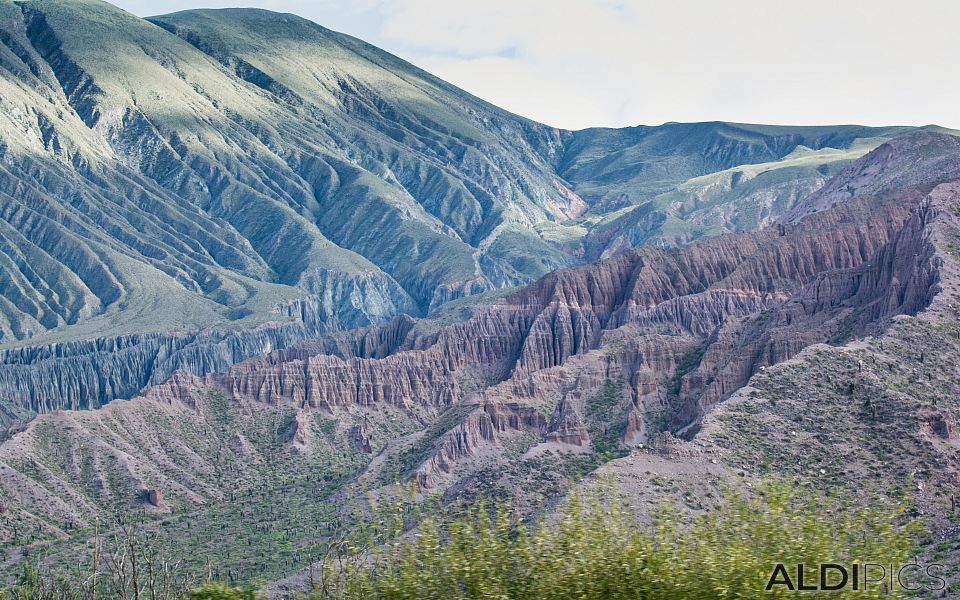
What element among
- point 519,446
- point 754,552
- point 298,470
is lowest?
point 298,470

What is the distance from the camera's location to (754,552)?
110ft

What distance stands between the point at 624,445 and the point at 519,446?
1486 centimetres

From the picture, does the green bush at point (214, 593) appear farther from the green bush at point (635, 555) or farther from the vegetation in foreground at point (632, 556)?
→ the green bush at point (635, 555)

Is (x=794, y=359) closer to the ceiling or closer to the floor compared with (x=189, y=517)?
closer to the ceiling

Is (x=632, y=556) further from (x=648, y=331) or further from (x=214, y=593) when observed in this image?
(x=648, y=331)

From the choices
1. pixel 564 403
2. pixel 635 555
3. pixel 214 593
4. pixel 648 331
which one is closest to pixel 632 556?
pixel 635 555

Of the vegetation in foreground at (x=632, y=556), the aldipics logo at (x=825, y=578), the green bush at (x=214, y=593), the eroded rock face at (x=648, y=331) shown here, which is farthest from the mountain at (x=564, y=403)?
the aldipics logo at (x=825, y=578)

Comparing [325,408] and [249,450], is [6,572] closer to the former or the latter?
[249,450]

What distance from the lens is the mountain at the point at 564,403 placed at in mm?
91000

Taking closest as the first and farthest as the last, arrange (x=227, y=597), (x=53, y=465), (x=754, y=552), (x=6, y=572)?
(x=754, y=552) < (x=227, y=597) < (x=6, y=572) < (x=53, y=465)

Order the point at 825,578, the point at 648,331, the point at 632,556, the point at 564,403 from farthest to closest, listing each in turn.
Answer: the point at 648,331
the point at 564,403
the point at 632,556
the point at 825,578

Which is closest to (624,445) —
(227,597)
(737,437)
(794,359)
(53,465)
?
(794,359)

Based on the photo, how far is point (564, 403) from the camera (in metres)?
134

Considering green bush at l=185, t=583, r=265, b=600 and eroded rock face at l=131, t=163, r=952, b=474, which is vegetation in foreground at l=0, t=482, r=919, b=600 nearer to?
green bush at l=185, t=583, r=265, b=600
